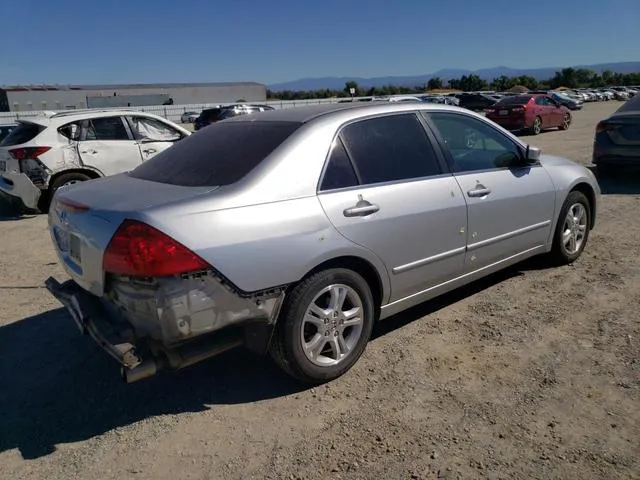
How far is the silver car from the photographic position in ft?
9.09

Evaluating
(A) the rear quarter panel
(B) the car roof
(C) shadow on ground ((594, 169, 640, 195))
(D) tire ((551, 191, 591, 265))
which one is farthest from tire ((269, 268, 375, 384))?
(C) shadow on ground ((594, 169, 640, 195))

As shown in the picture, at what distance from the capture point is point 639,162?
8.86 m

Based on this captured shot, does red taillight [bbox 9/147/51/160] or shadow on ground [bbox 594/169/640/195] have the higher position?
red taillight [bbox 9/147/51/160]

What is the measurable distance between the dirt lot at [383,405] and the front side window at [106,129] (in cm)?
476

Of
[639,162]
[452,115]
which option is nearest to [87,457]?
[452,115]

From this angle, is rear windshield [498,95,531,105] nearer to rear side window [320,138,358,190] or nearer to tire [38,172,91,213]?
tire [38,172,91,213]

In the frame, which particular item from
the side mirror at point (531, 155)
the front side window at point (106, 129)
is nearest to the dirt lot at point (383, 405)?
the side mirror at point (531, 155)

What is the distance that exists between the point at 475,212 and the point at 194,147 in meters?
2.08

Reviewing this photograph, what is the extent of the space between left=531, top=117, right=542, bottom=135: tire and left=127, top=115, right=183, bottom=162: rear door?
15.2 metres

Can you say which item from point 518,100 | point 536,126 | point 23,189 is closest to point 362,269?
point 23,189

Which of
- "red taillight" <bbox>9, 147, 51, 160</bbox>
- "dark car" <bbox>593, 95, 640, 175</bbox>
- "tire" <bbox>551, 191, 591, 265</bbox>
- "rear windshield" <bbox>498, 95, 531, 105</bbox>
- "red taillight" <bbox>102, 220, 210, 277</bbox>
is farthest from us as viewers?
"rear windshield" <bbox>498, 95, 531, 105</bbox>

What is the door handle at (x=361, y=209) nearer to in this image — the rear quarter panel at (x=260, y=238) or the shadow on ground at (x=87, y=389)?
the rear quarter panel at (x=260, y=238)

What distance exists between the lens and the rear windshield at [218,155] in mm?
3246

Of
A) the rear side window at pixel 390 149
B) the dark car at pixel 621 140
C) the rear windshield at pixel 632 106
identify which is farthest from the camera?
the rear windshield at pixel 632 106
